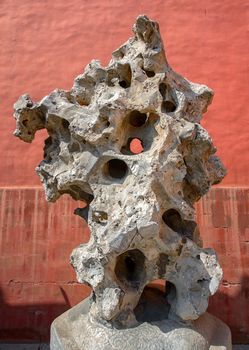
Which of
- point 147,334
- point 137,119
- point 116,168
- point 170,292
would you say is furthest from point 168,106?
point 147,334

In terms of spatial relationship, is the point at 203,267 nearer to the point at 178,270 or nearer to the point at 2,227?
the point at 178,270

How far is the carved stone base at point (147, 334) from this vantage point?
6.35 feet

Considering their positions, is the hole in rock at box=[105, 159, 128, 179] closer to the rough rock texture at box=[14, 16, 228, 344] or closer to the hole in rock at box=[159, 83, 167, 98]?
the rough rock texture at box=[14, 16, 228, 344]

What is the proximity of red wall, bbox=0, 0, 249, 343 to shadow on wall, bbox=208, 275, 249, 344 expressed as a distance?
0.4 inches

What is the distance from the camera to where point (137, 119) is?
2.50m

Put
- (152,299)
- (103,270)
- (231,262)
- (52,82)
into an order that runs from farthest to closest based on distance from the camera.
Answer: (52,82) → (231,262) → (152,299) → (103,270)

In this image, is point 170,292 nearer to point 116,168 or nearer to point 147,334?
point 147,334

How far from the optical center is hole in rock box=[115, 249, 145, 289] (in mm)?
Answer: 2215

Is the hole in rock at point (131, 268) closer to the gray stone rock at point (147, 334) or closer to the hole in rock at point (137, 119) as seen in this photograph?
the gray stone rock at point (147, 334)

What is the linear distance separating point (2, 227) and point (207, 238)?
2481 millimetres

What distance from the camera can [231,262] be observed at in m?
4.24

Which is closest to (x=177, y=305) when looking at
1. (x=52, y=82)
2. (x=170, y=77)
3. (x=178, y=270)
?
(x=178, y=270)

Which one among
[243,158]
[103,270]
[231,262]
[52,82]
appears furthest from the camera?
[52,82]

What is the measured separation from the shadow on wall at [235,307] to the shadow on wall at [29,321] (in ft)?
5.65
